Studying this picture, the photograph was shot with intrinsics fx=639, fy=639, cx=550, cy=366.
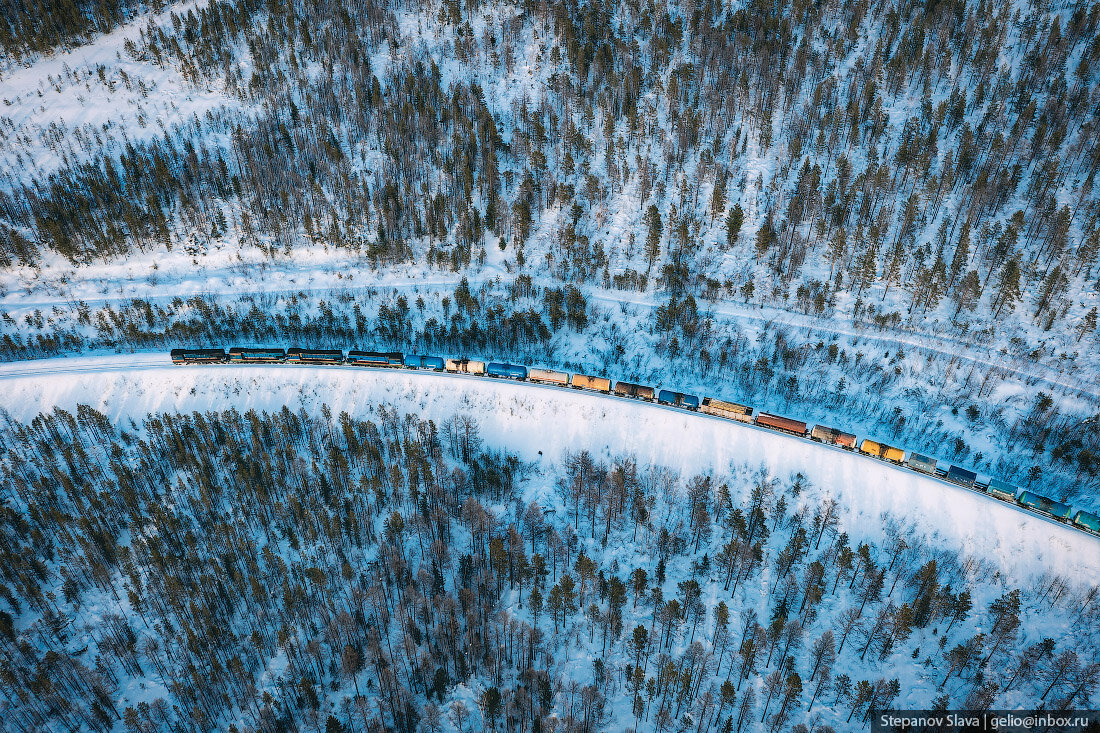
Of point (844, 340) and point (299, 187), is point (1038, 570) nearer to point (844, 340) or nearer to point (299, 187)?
point (844, 340)

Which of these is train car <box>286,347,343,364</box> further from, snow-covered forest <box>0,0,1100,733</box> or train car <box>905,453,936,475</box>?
train car <box>905,453,936,475</box>

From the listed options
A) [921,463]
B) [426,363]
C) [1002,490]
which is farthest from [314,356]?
[1002,490]

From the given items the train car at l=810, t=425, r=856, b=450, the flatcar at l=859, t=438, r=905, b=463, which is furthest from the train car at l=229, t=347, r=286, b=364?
the flatcar at l=859, t=438, r=905, b=463

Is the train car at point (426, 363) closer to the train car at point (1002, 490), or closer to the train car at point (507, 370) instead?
the train car at point (507, 370)

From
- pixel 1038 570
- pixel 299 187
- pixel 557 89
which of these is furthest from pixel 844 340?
pixel 299 187

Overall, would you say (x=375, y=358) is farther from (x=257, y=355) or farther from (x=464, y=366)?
(x=257, y=355)

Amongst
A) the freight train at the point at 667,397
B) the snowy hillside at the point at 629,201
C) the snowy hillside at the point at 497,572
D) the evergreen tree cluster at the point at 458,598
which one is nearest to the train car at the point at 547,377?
the freight train at the point at 667,397
